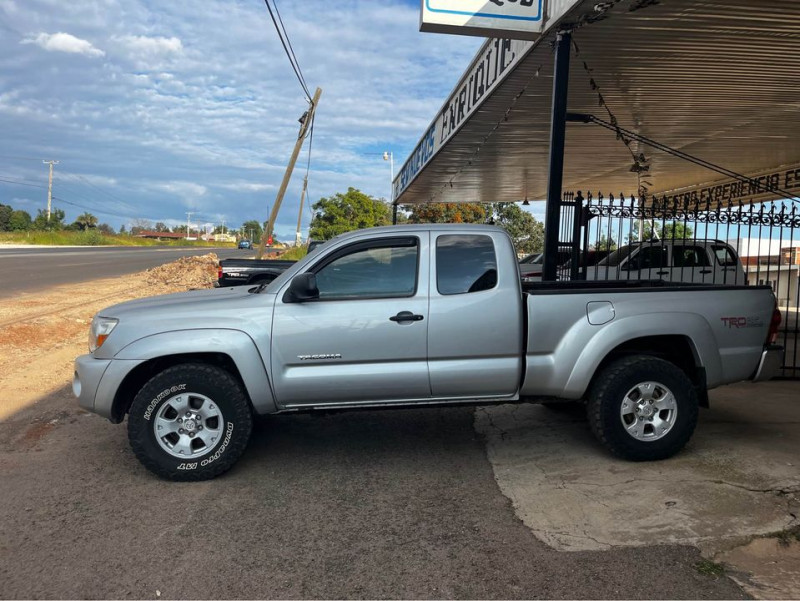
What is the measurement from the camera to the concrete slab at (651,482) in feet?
13.1

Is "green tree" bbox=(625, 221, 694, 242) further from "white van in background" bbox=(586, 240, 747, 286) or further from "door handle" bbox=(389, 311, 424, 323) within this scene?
"door handle" bbox=(389, 311, 424, 323)

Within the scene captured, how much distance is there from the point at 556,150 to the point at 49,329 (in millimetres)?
8723

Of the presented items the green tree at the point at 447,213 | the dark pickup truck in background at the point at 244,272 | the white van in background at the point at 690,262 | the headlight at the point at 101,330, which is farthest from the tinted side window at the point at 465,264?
the green tree at the point at 447,213

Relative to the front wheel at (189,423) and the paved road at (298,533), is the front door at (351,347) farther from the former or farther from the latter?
the paved road at (298,533)

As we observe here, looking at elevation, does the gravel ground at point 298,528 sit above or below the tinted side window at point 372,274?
below

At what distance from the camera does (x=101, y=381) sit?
4750 mm

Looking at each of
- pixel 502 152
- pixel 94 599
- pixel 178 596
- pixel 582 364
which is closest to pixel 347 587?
pixel 178 596

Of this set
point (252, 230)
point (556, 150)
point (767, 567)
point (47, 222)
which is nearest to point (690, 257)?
point (556, 150)

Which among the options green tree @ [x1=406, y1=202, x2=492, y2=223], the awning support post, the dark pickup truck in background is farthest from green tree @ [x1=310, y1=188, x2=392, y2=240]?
the awning support post

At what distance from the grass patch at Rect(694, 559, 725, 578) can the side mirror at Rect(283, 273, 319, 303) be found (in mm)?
2959

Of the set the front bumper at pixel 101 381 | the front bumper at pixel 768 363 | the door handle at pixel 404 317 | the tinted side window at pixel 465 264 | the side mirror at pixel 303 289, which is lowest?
the front bumper at pixel 101 381

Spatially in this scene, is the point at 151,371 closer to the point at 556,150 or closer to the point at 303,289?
the point at 303,289

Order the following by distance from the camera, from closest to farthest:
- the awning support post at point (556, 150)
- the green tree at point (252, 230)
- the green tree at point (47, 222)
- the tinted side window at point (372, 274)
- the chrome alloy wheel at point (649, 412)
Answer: the tinted side window at point (372, 274) → the chrome alloy wheel at point (649, 412) → the awning support post at point (556, 150) → the green tree at point (47, 222) → the green tree at point (252, 230)

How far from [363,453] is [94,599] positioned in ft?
8.28
